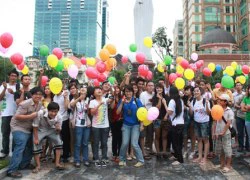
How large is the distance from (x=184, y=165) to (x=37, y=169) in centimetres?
265

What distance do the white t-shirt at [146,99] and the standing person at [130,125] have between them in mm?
412

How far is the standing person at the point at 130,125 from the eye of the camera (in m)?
4.97

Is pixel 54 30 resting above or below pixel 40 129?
above

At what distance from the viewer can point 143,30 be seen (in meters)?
14.2

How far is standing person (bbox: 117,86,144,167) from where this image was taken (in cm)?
497

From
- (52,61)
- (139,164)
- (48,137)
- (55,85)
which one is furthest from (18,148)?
(52,61)

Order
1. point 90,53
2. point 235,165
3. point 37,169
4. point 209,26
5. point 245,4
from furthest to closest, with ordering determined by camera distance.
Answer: point 90,53
point 209,26
point 245,4
point 235,165
point 37,169

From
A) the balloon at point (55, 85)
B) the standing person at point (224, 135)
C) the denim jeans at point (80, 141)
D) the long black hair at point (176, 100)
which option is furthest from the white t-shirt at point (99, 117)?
the standing person at point (224, 135)

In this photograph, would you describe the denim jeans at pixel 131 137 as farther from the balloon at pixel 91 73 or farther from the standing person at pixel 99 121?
the balloon at pixel 91 73

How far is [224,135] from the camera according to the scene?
466cm

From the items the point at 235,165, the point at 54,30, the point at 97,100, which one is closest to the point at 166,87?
the point at 97,100

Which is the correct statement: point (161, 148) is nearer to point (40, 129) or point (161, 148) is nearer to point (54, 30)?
point (40, 129)

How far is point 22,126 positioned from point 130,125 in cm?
189

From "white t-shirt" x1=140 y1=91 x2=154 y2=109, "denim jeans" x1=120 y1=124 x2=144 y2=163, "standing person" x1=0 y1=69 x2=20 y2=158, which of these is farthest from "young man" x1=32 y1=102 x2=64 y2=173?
"white t-shirt" x1=140 y1=91 x2=154 y2=109
